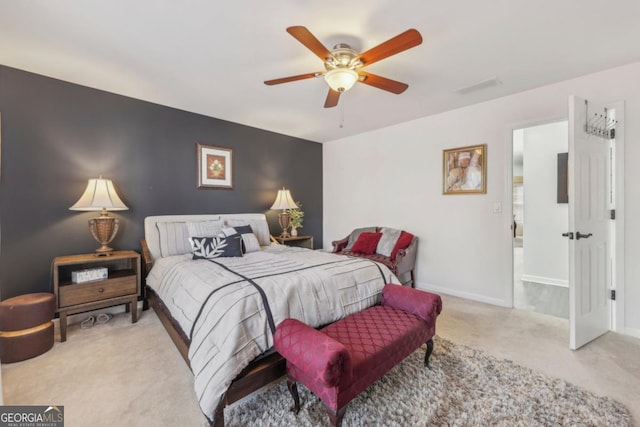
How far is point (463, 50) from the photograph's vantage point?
7.39ft

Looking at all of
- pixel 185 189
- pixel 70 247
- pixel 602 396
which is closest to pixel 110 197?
pixel 70 247

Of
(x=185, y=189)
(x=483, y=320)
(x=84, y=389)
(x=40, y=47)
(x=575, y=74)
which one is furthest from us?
(x=185, y=189)

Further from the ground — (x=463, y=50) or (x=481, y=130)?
(x=463, y=50)

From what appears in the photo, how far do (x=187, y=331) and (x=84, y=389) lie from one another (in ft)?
2.52

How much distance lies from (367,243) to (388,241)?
1.03 feet

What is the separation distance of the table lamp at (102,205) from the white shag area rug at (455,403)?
2.31m

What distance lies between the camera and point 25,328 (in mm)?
2164

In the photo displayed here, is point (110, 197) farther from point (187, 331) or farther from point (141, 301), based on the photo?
point (187, 331)

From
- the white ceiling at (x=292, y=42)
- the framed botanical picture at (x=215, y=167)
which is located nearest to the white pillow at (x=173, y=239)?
the framed botanical picture at (x=215, y=167)

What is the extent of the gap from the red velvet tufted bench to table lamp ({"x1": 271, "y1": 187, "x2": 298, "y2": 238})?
263cm

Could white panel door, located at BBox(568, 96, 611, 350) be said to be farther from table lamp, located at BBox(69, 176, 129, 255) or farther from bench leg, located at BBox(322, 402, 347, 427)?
table lamp, located at BBox(69, 176, 129, 255)

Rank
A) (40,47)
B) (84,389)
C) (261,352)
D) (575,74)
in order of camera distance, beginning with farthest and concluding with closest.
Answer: (575,74) < (40,47) < (84,389) < (261,352)

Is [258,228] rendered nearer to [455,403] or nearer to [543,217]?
[455,403]

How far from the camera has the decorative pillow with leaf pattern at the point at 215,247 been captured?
287 centimetres
